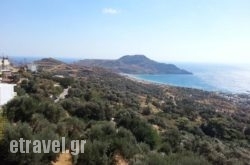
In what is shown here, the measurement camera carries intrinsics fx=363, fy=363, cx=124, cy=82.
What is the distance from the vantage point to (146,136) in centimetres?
2295

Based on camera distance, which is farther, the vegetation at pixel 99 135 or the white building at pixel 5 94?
the white building at pixel 5 94

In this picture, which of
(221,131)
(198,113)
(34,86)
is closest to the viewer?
(34,86)

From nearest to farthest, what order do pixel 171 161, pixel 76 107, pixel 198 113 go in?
Answer: pixel 171 161 < pixel 76 107 < pixel 198 113

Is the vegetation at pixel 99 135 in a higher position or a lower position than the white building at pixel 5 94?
lower

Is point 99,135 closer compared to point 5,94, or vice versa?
point 99,135

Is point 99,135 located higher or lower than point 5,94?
lower

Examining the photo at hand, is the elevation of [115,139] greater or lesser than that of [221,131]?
greater

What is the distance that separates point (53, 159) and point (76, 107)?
15.2 metres

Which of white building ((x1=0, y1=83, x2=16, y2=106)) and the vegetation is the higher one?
white building ((x1=0, y1=83, x2=16, y2=106))

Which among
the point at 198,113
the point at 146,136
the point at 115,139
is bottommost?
the point at 198,113

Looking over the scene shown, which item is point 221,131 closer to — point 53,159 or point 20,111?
point 20,111

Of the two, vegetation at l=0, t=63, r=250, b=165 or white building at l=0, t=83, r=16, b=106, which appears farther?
white building at l=0, t=83, r=16, b=106

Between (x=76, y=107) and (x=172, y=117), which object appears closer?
(x=76, y=107)

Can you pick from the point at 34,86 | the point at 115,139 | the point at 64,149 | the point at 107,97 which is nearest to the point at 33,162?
the point at 64,149
